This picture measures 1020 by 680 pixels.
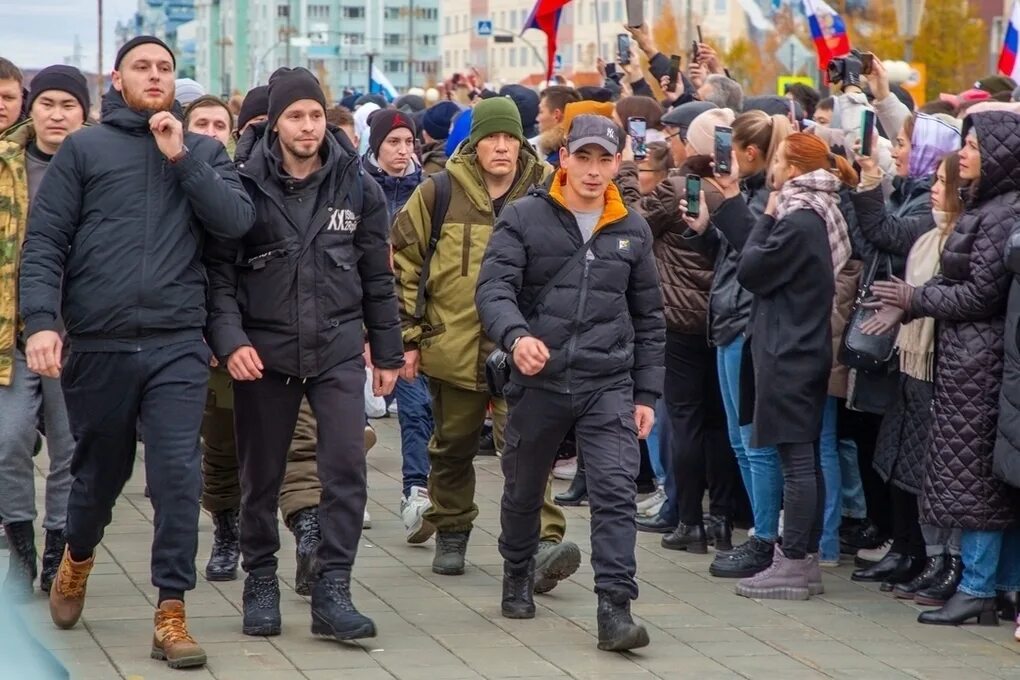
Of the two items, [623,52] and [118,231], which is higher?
[623,52]

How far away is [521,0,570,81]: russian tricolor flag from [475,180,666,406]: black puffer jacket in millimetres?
9954

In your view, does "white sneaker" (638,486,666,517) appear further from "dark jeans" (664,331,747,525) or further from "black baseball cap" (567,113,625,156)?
"black baseball cap" (567,113,625,156)

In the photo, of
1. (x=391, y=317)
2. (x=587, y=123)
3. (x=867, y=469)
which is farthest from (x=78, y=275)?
(x=867, y=469)

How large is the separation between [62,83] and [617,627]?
330cm

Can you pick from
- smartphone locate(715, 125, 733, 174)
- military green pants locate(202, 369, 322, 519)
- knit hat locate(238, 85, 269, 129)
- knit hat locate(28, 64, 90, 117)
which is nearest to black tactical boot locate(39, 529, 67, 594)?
military green pants locate(202, 369, 322, 519)

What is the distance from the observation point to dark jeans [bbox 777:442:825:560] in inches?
307

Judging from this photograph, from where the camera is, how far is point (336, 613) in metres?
6.68

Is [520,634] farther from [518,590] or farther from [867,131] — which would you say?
[867,131]

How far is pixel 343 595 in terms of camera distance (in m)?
6.77

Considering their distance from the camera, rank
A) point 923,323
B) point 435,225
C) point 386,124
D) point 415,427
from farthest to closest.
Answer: point 386,124, point 415,427, point 435,225, point 923,323

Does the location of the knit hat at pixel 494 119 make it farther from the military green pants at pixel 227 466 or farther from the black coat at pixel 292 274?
the military green pants at pixel 227 466

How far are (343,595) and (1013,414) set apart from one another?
8.80 feet

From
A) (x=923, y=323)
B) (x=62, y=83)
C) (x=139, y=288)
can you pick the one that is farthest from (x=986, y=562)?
(x=62, y=83)

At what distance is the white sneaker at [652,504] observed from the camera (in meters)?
9.67
